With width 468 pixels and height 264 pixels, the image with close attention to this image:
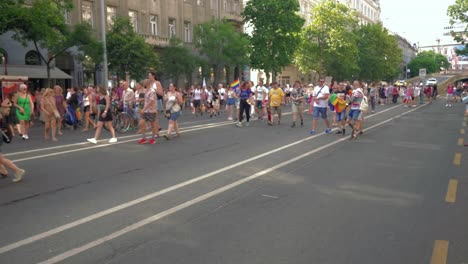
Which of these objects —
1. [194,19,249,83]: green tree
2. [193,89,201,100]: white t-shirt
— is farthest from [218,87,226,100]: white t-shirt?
[194,19,249,83]: green tree

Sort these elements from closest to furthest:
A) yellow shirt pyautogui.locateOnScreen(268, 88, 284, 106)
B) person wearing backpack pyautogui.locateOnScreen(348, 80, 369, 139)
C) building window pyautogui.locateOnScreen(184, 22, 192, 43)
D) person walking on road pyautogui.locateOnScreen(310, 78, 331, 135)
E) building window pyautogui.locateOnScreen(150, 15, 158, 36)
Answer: person wearing backpack pyautogui.locateOnScreen(348, 80, 369, 139), person walking on road pyautogui.locateOnScreen(310, 78, 331, 135), yellow shirt pyautogui.locateOnScreen(268, 88, 284, 106), building window pyautogui.locateOnScreen(150, 15, 158, 36), building window pyautogui.locateOnScreen(184, 22, 192, 43)

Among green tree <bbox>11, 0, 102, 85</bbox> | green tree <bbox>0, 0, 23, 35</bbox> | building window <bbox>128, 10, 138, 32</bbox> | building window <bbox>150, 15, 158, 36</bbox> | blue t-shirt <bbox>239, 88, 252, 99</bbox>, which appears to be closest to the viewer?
blue t-shirt <bbox>239, 88, 252, 99</bbox>

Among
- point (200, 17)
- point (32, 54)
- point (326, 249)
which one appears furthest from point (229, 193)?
point (200, 17)

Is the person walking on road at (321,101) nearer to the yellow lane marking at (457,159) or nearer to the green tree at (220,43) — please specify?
the yellow lane marking at (457,159)

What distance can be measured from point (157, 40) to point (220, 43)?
511 centimetres

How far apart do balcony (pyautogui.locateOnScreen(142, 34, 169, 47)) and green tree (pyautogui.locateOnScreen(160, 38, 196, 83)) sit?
1.28 metres

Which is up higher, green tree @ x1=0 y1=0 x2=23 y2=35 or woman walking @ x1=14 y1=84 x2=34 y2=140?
green tree @ x1=0 y1=0 x2=23 y2=35

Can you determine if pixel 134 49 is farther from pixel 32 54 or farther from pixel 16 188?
pixel 16 188

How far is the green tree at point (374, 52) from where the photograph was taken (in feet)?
236

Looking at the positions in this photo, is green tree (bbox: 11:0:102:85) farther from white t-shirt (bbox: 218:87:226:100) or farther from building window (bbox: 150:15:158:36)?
building window (bbox: 150:15:158:36)

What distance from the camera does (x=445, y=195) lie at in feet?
22.6

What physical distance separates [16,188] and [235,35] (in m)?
34.1

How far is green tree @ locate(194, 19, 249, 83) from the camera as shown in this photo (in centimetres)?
3919

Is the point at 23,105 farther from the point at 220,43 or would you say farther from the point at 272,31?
the point at 272,31
